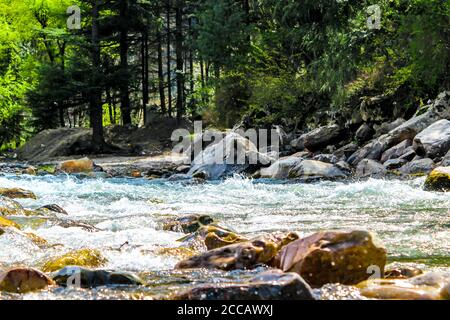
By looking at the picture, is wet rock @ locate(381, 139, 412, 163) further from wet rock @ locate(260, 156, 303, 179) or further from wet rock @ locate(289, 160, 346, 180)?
wet rock @ locate(260, 156, 303, 179)

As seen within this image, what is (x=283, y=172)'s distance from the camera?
1572cm

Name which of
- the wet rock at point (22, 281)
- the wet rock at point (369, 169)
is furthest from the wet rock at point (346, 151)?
the wet rock at point (22, 281)

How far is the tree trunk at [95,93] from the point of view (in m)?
24.1

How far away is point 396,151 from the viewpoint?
15.4 meters

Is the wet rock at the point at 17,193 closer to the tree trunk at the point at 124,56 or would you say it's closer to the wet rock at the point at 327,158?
the wet rock at the point at 327,158

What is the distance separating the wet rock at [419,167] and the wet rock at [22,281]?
34.6 feet

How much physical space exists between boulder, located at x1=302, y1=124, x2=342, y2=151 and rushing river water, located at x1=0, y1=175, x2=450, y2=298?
3.93m

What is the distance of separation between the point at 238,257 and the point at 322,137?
13911 mm

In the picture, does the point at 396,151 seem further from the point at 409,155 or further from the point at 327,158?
the point at 327,158

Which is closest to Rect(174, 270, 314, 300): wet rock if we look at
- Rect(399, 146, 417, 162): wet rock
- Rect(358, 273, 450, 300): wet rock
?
Rect(358, 273, 450, 300): wet rock

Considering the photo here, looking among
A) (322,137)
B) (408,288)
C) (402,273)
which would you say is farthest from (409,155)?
(408,288)
